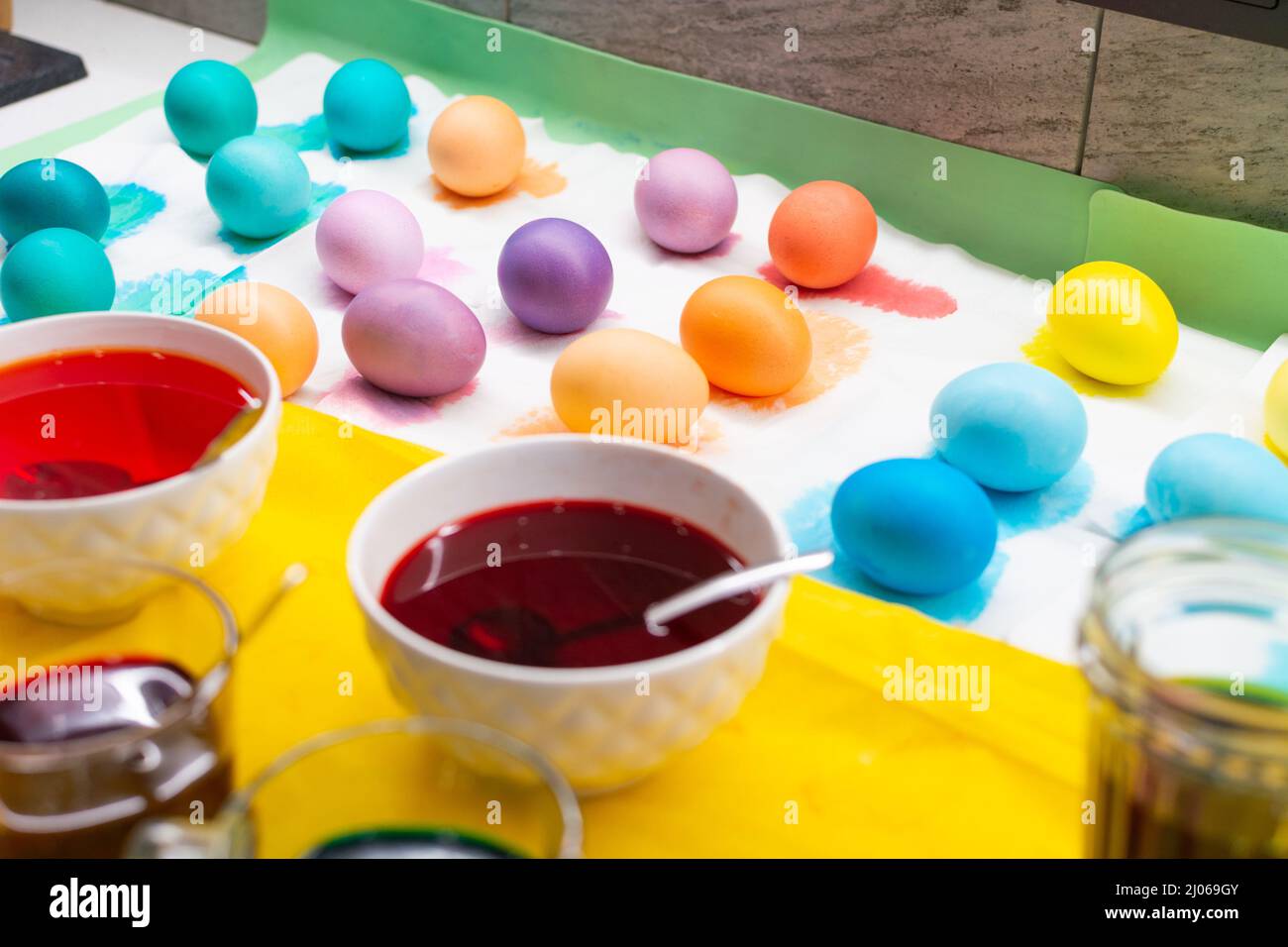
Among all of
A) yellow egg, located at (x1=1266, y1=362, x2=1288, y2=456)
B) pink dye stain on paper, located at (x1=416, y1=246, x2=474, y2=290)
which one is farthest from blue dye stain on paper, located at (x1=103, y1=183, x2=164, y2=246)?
yellow egg, located at (x1=1266, y1=362, x2=1288, y2=456)

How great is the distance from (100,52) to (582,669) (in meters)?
1.47

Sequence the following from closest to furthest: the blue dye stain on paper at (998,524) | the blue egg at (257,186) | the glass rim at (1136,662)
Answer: the glass rim at (1136,662) → the blue dye stain on paper at (998,524) → the blue egg at (257,186)

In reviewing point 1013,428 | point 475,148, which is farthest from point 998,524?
point 475,148

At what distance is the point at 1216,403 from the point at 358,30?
1127 mm

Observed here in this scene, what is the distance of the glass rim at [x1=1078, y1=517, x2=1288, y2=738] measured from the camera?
0.40 m

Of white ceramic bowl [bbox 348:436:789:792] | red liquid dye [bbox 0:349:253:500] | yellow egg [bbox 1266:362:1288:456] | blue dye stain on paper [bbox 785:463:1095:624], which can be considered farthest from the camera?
yellow egg [bbox 1266:362:1288:456]

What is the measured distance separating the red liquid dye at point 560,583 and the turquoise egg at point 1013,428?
0.36 metres

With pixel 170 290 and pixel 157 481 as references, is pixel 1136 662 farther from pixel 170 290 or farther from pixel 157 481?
pixel 170 290

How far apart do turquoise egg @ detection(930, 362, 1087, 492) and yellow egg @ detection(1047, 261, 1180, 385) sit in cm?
12

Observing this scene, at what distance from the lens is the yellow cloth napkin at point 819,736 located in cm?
57

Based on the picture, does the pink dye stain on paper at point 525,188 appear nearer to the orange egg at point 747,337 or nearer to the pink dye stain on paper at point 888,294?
the pink dye stain on paper at point 888,294

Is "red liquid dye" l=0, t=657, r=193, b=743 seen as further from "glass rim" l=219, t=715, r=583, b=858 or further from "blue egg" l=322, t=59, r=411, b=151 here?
"blue egg" l=322, t=59, r=411, b=151

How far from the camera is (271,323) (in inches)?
38.5

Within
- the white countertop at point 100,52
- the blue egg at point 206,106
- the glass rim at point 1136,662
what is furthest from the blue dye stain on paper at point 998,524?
the white countertop at point 100,52
